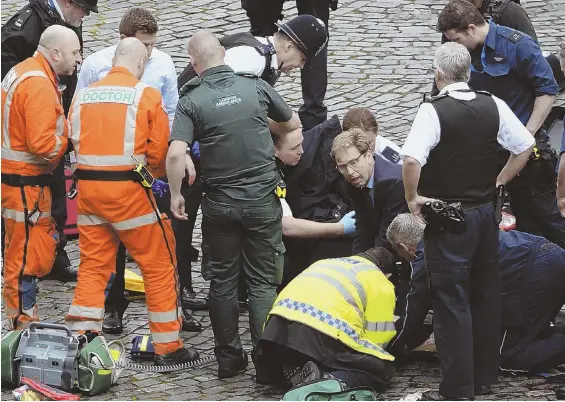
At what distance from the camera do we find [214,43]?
7.84m

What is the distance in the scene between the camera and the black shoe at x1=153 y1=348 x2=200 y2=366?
7988mm

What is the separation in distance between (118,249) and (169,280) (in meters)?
0.66

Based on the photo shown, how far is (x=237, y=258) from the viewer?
7.91m

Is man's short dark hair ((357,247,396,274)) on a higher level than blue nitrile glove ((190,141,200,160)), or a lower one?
lower

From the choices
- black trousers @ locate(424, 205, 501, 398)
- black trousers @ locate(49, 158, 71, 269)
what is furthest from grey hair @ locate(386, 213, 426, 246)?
black trousers @ locate(49, 158, 71, 269)

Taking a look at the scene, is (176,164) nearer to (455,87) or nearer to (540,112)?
(455,87)

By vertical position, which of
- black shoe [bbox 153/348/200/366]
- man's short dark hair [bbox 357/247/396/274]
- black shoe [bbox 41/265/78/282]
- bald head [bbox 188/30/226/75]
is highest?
bald head [bbox 188/30/226/75]

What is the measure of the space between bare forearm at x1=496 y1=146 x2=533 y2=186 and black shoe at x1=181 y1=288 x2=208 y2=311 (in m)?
2.41

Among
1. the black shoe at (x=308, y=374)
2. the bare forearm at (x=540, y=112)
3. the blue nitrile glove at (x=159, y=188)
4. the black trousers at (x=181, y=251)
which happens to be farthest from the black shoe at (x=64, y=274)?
the bare forearm at (x=540, y=112)

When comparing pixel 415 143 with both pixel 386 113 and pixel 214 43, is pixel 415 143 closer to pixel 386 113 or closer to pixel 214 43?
pixel 214 43

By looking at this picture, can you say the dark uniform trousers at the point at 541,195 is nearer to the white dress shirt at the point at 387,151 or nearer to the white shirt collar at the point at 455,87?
the white dress shirt at the point at 387,151

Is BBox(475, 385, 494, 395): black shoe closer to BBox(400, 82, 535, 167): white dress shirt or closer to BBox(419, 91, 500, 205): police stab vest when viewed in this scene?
BBox(419, 91, 500, 205): police stab vest

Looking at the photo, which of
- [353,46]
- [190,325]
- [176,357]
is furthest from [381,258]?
[353,46]

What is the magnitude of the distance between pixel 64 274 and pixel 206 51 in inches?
96.9
